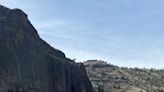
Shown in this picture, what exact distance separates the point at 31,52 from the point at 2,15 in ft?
52.7

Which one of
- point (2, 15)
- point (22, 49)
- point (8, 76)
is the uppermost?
point (2, 15)

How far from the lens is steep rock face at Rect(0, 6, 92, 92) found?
138 meters

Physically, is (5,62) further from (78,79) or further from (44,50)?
(78,79)

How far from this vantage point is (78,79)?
179 meters

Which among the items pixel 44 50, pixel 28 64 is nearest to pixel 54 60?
pixel 44 50

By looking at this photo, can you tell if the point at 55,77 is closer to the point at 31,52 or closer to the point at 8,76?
the point at 31,52

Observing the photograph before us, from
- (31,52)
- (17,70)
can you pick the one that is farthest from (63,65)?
(17,70)

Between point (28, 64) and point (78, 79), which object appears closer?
point (28, 64)

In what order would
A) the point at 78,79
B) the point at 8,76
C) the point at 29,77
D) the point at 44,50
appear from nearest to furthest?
the point at 8,76
the point at 29,77
the point at 44,50
the point at 78,79

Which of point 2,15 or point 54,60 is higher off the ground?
point 2,15

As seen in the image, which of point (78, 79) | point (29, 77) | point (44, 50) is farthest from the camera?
point (78, 79)

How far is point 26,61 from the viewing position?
147625 mm

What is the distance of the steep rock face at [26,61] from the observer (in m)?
138

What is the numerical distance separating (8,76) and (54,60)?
2920 cm
